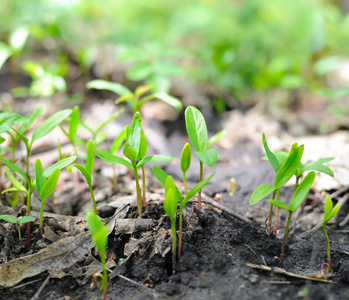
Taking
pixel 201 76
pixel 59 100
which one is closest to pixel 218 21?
pixel 201 76

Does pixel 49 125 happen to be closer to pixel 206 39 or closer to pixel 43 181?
pixel 43 181

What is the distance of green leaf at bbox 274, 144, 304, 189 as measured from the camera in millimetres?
1278

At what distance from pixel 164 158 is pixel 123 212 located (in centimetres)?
38

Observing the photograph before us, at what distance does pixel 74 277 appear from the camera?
1298mm

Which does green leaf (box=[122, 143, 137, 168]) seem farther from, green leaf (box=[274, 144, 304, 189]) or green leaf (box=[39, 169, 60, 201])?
green leaf (box=[274, 144, 304, 189])

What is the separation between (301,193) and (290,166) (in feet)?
0.36

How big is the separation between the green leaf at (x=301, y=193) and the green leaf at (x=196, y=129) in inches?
15.4

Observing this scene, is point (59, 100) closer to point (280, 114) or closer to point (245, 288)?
point (280, 114)

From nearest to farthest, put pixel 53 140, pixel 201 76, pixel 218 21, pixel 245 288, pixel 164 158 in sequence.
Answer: pixel 245 288 < pixel 164 158 < pixel 53 140 < pixel 201 76 < pixel 218 21

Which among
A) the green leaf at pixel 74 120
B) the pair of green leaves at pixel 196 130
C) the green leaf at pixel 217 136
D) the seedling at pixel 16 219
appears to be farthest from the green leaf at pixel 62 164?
the green leaf at pixel 217 136

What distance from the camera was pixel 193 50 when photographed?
3664 mm

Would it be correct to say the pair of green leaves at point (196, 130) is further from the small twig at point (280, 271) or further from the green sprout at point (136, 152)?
the small twig at point (280, 271)

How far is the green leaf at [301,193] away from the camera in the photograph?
49.0 inches

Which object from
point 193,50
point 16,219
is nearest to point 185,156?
point 16,219
